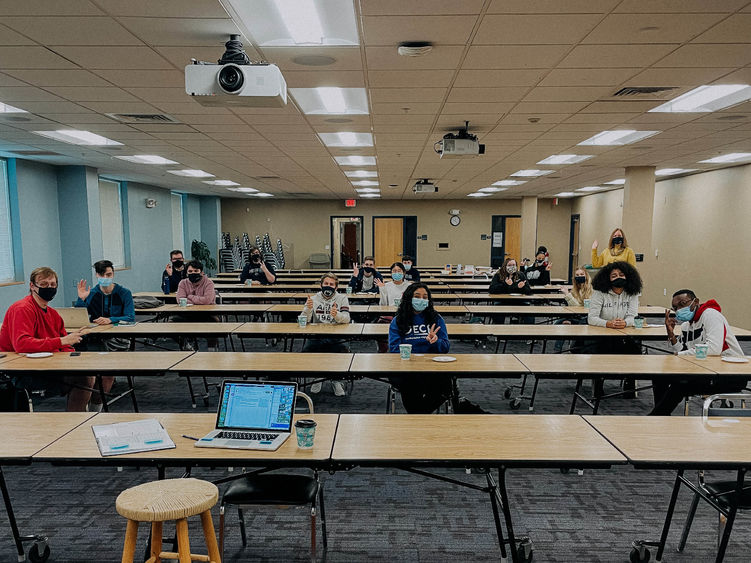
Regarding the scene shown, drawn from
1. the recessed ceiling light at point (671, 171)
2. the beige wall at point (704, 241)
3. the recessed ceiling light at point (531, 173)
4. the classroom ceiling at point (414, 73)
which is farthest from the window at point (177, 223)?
the recessed ceiling light at point (671, 171)

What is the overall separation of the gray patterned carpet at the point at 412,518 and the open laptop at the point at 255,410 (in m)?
0.74

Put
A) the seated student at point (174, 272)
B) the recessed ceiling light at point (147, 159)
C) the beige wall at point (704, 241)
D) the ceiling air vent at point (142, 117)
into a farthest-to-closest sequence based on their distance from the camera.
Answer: the beige wall at point (704, 241), the recessed ceiling light at point (147, 159), the seated student at point (174, 272), the ceiling air vent at point (142, 117)

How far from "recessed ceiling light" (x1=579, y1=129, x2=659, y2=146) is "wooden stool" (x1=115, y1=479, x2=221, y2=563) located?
6.38m

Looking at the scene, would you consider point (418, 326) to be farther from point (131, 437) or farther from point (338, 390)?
point (131, 437)

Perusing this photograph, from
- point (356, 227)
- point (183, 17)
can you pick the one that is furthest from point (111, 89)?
point (356, 227)

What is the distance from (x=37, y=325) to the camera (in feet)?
13.2

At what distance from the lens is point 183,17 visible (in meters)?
2.97

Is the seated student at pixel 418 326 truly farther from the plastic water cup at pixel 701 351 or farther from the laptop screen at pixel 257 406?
the plastic water cup at pixel 701 351

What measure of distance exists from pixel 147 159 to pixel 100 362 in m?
6.13

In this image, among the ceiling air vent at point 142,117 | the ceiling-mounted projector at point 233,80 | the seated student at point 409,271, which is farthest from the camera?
the seated student at point 409,271

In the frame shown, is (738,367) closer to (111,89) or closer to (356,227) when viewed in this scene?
(111,89)

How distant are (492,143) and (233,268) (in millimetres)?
11717

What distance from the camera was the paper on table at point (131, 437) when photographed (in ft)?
7.33

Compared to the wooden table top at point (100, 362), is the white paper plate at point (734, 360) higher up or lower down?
higher up
